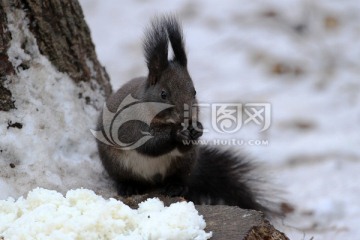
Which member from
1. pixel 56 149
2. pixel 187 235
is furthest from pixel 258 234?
pixel 56 149

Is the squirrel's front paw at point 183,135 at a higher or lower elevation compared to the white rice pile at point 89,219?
higher

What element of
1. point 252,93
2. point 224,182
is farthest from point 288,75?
point 224,182

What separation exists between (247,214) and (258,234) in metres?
0.10

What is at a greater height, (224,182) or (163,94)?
(163,94)

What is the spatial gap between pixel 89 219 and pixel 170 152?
0.68 m

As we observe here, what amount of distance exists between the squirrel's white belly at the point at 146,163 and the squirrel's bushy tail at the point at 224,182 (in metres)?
0.22

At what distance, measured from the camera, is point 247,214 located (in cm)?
201

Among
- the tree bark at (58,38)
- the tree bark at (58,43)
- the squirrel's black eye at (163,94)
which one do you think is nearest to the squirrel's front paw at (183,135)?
the squirrel's black eye at (163,94)

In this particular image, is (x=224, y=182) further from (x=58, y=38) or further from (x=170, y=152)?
(x=58, y=38)

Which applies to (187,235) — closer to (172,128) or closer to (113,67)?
(172,128)

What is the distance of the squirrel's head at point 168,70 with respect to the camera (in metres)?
2.37

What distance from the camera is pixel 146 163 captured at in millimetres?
2516

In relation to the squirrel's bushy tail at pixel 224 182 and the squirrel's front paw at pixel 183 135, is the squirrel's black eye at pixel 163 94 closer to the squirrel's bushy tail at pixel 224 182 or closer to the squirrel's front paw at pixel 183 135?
the squirrel's front paw at pixel 183 135

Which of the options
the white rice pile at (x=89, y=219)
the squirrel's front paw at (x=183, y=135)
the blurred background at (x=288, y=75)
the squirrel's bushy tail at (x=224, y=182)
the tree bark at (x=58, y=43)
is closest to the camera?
the white rice pile at (x=89, y=219)
